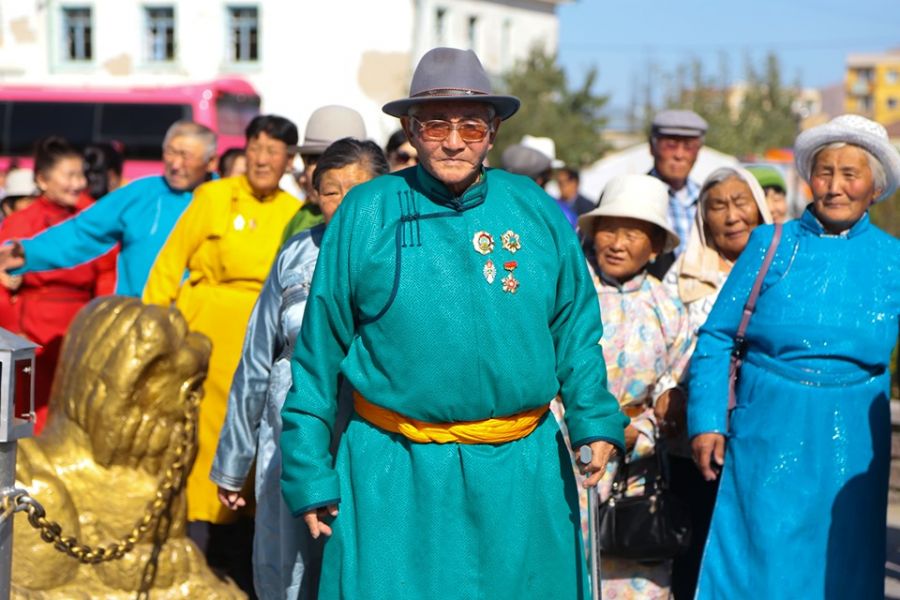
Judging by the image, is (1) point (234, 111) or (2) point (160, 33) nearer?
(1) point (234, 111)

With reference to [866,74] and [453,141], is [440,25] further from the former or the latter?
[866,74]

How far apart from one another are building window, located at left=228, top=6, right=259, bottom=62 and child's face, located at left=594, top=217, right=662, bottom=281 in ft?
108

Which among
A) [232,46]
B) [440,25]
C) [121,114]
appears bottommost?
[121,114]

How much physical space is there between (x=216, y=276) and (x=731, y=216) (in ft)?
7.28

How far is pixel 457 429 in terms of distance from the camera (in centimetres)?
373

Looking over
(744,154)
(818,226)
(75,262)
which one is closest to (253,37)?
(744,154)

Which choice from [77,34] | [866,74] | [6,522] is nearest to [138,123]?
[77,34]

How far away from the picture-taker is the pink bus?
89.8 ft

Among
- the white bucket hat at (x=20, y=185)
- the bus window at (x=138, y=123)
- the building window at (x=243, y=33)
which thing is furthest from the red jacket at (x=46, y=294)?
the building window at (x=243, y=33)

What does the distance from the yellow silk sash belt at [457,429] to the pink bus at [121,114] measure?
2389 centimetres

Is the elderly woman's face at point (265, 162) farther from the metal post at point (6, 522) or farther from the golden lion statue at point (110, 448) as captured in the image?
the metal post at point (6, 522)

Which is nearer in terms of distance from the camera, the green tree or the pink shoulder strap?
the pink shoulder strap

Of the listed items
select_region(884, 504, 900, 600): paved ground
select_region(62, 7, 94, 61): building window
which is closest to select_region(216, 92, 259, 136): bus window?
select_region(62, 7, 94, 61): building window

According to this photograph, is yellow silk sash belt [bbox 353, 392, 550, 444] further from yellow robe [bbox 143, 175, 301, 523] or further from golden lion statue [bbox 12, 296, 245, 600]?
yellow robe [bbox 143, 175, 301, 523]
